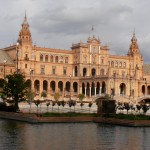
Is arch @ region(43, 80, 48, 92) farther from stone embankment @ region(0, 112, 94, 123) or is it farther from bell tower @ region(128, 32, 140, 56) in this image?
stone embankment @ region(0, 112, 94, 123)

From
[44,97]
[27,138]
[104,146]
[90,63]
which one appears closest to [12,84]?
[27,138]

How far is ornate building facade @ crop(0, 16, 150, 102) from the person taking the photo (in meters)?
112

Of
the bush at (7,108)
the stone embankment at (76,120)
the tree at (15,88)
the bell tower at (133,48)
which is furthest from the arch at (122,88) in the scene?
the stone embankment at (76,120)

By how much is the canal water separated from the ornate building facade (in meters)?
69.8

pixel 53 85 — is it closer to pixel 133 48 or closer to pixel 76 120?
pixel 133 48

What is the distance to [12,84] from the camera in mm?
53500

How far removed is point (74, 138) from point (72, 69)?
94.2m

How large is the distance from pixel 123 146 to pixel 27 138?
7305 mm

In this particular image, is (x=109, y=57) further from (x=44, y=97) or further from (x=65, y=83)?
(x=44, y=97)

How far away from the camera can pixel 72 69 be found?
124688 mm

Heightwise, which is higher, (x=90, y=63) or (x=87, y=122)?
(x=90, y=63)

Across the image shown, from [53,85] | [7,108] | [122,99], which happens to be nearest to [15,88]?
[7,108]

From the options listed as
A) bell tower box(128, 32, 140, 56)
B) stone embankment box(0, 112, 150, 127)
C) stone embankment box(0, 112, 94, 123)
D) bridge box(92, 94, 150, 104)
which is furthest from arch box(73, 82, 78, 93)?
stone embankment box(0, 112, 150, 127)

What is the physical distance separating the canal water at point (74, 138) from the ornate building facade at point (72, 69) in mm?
69763
